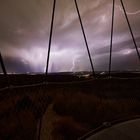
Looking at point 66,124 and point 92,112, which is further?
point 92,112

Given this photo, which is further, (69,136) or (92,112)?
(92,112)

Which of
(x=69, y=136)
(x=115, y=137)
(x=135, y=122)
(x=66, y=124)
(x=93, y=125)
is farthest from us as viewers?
(x=93, y=125)

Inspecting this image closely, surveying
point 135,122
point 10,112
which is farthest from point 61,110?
point 135,122

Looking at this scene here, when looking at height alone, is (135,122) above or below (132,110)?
above

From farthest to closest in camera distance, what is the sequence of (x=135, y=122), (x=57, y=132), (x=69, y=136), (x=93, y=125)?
(x=93, y=125), (x=57, y=132), (x=69, y=136), (x=135, y=122)

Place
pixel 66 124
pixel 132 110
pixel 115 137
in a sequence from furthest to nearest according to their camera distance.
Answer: pixel 132 110, pixel 66 124, pixel 115 137

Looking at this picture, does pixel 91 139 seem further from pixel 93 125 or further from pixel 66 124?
pixel 93 125

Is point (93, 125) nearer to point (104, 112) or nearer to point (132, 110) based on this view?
point (104, 112)

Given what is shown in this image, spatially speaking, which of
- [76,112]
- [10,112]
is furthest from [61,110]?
[10,112]

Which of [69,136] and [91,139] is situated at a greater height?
[91,139]
